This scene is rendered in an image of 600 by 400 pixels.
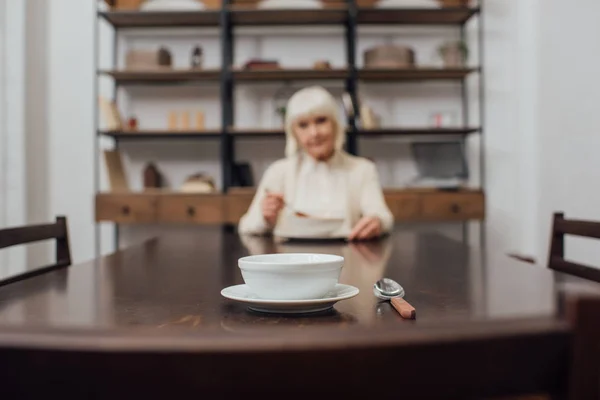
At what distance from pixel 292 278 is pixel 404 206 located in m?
2.73

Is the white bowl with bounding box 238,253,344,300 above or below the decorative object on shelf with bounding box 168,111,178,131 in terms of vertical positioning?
below

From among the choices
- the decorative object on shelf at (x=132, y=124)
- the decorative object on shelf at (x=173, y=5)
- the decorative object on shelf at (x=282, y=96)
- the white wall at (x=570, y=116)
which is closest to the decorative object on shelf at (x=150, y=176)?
the decorative object on shelf at (x=132, y=124)

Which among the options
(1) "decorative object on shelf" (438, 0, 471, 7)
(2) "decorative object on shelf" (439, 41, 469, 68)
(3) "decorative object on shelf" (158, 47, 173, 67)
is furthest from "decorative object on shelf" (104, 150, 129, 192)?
(1) "decorative object on shelf" (438, 0, 471, 7)

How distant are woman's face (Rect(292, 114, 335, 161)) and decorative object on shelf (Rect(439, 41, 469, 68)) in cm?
143

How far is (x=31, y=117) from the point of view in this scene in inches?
143

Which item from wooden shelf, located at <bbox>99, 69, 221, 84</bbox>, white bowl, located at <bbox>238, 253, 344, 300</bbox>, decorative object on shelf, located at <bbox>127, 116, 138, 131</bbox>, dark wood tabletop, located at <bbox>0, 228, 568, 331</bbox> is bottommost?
dark wood tabletop, located at <bbox>0, 228, 568, 331</bbox>

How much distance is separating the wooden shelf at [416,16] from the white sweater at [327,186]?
55.0 inches

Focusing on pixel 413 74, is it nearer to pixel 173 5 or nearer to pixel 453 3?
pixel 453 3

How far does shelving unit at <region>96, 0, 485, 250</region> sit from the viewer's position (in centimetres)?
338

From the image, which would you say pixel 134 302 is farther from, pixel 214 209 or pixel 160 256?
pixel 214 209

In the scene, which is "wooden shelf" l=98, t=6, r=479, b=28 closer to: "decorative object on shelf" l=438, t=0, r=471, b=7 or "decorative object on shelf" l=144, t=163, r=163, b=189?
"decorative object on shelf" l=438, t=0, r=471, b=7

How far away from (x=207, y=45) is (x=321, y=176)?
1744mm

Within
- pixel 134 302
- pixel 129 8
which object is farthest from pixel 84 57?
pixel 134 302

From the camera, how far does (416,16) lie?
3648 millimetres
